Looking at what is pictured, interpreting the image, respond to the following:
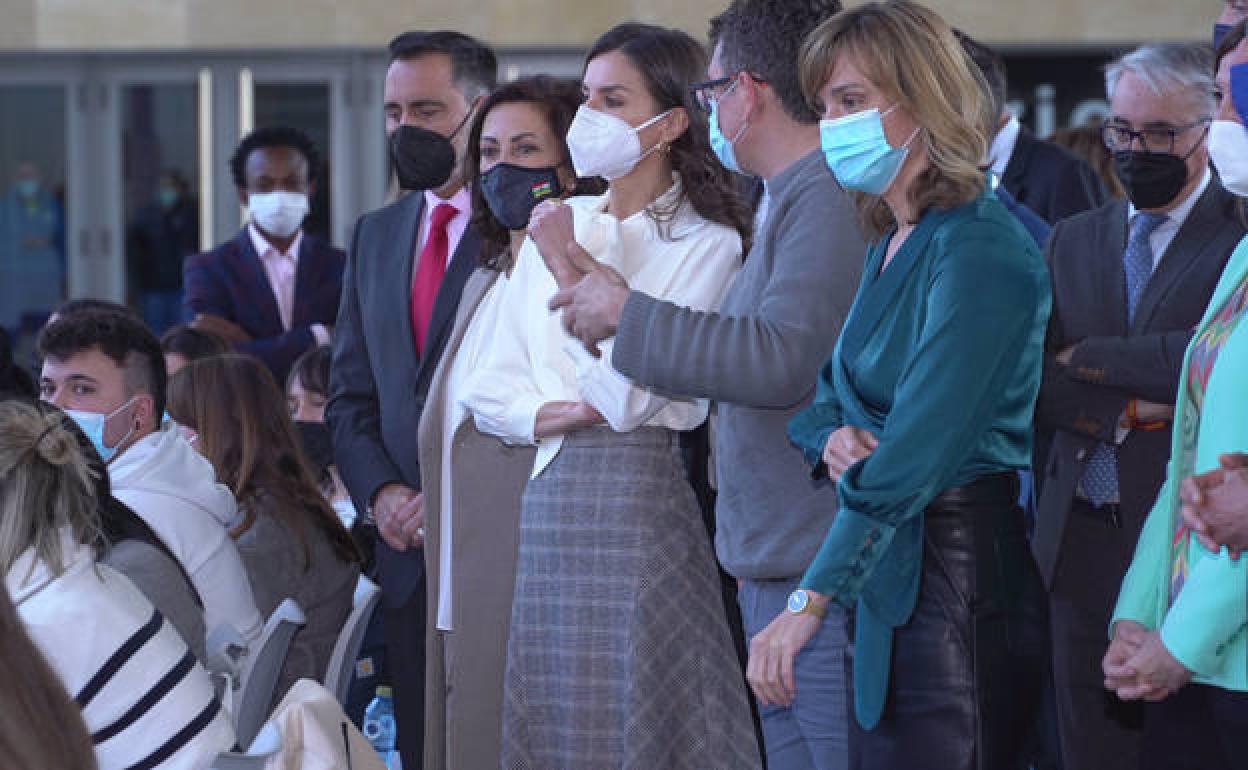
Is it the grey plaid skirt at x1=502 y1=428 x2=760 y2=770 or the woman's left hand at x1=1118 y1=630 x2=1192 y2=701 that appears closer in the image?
the woman's left hand at x1=1118 y1=630 x2=1192 y2=701

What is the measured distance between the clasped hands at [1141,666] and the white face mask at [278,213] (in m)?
4.37

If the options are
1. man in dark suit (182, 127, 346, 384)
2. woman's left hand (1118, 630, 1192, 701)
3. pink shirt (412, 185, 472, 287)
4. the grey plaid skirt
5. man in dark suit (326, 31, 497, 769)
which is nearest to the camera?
woman's left hand (1118, 630, 1192, 701)

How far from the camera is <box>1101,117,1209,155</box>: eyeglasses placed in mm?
4031

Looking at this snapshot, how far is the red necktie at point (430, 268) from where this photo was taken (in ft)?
14.4

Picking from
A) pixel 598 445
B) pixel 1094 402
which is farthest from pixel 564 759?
pixel 1094 402

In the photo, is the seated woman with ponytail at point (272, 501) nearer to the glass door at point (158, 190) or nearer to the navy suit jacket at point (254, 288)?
the navy suit jacket at point (254, 288)

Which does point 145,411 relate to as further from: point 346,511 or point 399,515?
point 346,511

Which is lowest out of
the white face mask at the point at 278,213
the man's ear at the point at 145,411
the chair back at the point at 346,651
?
the chair back at the point at 346,651

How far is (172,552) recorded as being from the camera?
3.83m

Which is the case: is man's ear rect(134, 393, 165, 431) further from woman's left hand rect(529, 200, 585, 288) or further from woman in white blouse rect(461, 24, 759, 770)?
woman's left hand rect(529, 200, 585, 288)

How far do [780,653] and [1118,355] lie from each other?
1.24 m

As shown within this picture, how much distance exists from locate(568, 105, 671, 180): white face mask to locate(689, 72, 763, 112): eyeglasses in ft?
0.82

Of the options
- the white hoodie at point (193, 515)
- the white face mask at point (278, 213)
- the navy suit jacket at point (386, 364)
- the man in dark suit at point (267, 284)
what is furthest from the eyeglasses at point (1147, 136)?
the white face mask at point (278, 213)

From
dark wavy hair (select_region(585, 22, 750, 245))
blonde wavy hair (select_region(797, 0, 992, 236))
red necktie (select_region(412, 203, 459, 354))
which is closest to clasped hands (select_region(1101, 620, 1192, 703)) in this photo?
blonde wavy hair (select_region(797, 0, 992, 236))
